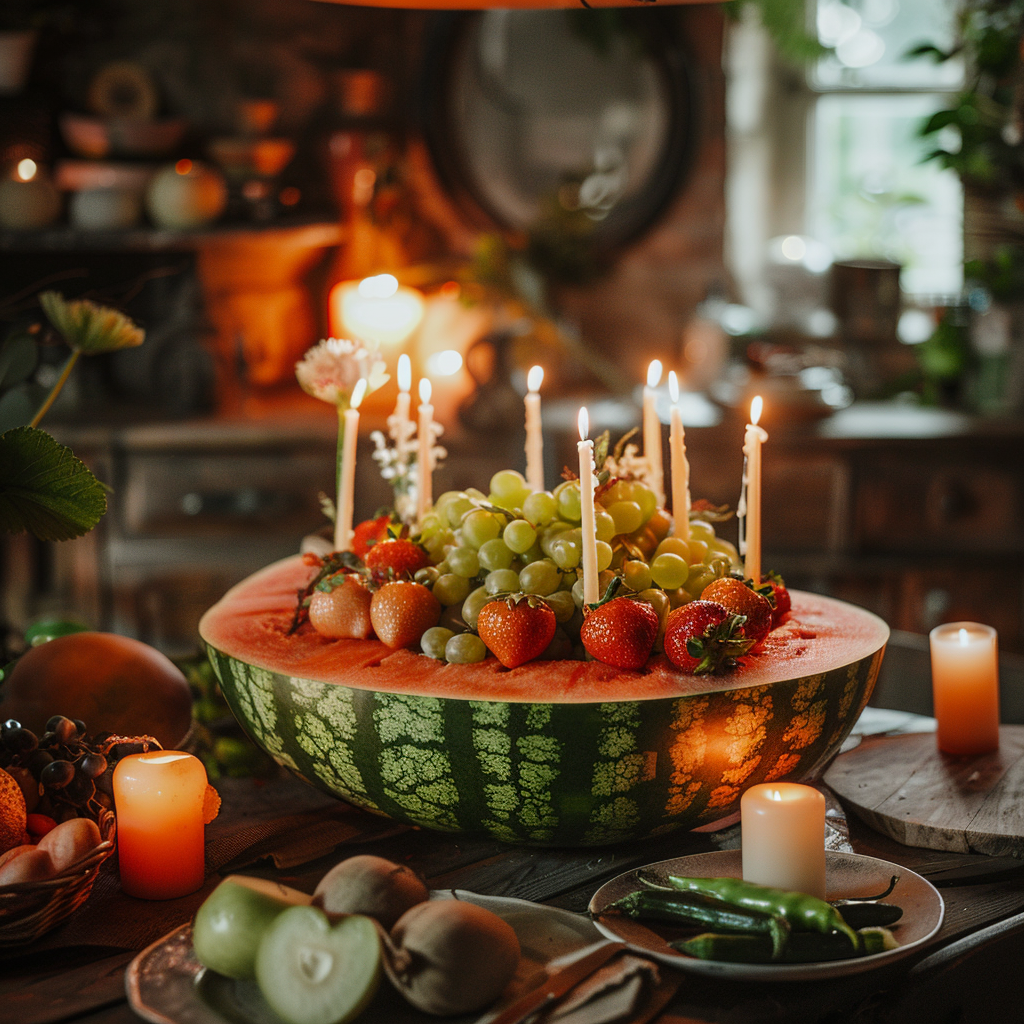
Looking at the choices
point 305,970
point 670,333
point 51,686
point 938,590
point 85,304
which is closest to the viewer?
point 305,970

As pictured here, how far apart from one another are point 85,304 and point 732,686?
35.2 inches

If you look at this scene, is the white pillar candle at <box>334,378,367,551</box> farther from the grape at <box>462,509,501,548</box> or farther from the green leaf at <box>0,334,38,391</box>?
the green leaf at <box>0,334,38,391</box>

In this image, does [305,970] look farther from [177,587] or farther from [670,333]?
[670,333]

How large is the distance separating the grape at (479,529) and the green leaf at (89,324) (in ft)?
1.63

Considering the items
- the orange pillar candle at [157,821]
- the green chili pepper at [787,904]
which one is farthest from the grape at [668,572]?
the orange pillar candle at [157,821]

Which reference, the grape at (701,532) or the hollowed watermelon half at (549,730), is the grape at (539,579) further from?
the grape at (701,532)

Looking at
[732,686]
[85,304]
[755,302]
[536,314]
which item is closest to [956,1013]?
[732,686]

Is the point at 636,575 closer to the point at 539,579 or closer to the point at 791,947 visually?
the point at 539,579

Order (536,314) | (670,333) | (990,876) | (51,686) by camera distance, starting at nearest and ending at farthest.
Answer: (990,876) < (51,686) < (536,314) < (670,333)

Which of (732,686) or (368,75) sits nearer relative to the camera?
(732,686)

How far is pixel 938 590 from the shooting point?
3.10 metres

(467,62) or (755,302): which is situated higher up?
(467,62)

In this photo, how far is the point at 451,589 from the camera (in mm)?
1308

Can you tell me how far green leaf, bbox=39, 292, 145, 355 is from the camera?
1.47 m
